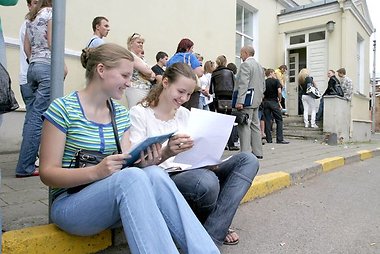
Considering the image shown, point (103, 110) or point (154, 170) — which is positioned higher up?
point (103, 110)

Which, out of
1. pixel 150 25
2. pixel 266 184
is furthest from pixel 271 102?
pixel 266 184

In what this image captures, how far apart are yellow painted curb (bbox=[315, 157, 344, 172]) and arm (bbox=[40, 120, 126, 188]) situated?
435 centimetres

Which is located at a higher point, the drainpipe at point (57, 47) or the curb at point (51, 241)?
the drainpipe at point (57, 47)

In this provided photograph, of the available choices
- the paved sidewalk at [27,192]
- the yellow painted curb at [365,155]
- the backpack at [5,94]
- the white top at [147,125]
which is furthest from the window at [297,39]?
the backpack at [5,94]

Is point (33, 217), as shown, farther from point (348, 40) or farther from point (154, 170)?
point (348, 40)

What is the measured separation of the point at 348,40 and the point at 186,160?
10.9 metres

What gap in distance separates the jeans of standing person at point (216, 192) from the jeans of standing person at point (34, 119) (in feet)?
5.70

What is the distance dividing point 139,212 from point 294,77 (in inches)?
492

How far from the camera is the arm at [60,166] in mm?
1646

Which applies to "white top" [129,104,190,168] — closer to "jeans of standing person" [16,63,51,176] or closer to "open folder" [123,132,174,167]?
"open folder" [123,132,174,167]

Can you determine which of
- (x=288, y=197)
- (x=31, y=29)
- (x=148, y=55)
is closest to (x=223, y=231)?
(x=288, y=197)

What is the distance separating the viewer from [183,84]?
2422mm

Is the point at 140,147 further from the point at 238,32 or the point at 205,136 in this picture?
the point at 238,32

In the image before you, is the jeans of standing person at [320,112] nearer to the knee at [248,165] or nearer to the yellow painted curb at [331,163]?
the yellow painted curb at [331,163]
